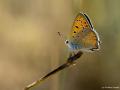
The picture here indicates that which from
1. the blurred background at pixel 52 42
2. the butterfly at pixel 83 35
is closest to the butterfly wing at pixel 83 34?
the butterfly at pixel 83 35

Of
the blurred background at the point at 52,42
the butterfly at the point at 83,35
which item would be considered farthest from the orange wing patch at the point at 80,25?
the blurred background at the point at 52,42

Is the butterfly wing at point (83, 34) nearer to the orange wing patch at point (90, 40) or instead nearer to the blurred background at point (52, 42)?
the orange wing patch at point (90, 40)

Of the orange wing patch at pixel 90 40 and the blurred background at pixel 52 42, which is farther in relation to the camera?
the blurred background at pixel 52 42

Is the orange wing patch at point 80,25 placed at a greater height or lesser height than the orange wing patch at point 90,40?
greater

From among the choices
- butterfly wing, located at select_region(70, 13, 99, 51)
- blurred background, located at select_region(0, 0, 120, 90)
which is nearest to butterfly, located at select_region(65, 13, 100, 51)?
butterfly wing, located at select_region(70, 13, 99, 51)

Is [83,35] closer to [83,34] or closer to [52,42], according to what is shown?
[83,34]

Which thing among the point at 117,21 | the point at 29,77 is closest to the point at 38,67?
the point at 29,77

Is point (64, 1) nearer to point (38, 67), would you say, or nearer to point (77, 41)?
point (38, 67)
